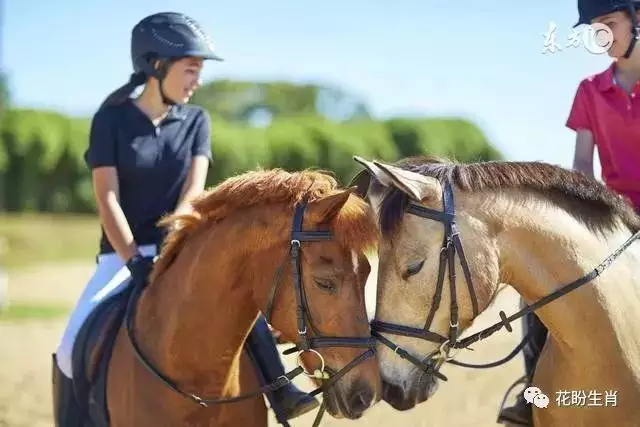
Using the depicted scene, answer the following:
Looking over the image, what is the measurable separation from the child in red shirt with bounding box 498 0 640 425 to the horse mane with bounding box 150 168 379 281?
129 cm

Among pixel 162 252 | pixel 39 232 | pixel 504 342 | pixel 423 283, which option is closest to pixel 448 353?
pixel 423 283

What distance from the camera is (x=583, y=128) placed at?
179 inches

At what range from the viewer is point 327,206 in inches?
143

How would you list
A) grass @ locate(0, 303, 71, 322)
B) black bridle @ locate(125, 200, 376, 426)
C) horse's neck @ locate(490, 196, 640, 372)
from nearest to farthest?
black bridle @ locate(125, 200, 376, 426), horse's neck @ locate(490, 196, 640, 372), grass @ locate(0, 303, 71, 322)

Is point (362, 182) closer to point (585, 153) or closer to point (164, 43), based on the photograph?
point (585, 153)

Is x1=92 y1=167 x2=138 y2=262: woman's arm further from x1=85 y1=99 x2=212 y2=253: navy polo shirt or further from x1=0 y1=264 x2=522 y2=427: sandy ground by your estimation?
x1=0 y1=264 x2=522 y2=427: sandy ground

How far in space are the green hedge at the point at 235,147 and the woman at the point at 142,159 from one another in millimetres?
24946

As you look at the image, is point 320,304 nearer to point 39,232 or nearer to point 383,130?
point 39,232

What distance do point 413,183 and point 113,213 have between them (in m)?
1.78

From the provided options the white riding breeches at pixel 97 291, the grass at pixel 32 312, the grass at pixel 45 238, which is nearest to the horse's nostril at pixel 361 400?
the white riding breeches at pixel 97 291

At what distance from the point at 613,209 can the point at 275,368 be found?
1.87 metres

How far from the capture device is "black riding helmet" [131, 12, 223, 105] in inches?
187

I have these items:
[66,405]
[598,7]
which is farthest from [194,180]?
[598,7]

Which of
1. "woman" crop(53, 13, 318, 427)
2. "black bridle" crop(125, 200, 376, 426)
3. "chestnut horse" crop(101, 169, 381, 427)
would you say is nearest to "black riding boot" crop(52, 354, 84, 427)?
"woman" crop(53, 13, 318, 427)
